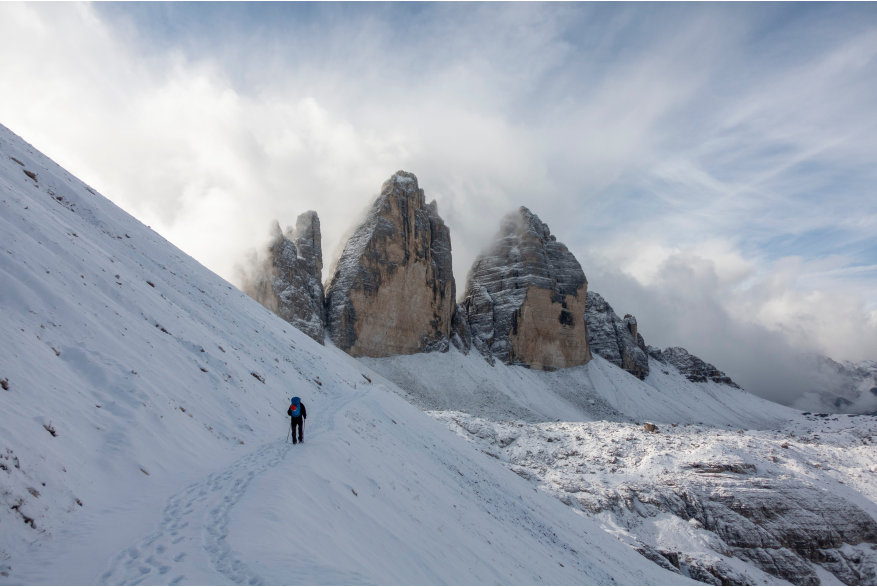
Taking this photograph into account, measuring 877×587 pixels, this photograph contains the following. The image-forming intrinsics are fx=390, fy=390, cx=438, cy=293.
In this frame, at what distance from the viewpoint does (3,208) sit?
46.7 ft

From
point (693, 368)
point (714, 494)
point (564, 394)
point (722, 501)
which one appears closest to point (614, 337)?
point (564, 394)

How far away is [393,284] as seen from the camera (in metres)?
70.2

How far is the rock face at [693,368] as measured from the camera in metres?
107

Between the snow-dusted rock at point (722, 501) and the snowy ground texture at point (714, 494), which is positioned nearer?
the snow-dusted rock at point (722, 501)

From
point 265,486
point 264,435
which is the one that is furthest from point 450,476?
point 265,486

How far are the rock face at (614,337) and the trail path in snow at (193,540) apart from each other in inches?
3781

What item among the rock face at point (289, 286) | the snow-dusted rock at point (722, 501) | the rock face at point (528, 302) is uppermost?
the rock face at point (528, 302)

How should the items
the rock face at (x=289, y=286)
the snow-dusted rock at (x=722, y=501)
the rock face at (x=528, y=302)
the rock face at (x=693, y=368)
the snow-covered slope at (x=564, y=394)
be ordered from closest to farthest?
the snow-dusted rock at (x=722, y=501) → the rock face at (x=289, y=286) → the snow-covered slope at (x=564, y=394) → the rock face at (x=528, y=302) → the rock face at (x=693, y=368)

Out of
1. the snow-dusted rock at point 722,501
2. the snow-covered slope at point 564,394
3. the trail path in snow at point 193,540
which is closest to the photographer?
the trail path in snow at point 193,540

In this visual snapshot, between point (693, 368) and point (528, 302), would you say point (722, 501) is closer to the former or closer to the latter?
point (528, 302)

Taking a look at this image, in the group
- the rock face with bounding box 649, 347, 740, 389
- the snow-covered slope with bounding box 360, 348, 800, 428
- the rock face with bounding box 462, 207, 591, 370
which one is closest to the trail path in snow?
the snow-covered slope with bounding box 360, 348, 800, 428

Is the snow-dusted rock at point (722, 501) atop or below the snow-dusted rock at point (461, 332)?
below

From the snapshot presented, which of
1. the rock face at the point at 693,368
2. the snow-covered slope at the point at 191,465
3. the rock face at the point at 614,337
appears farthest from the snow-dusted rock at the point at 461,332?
the rock face at the point at 693,368

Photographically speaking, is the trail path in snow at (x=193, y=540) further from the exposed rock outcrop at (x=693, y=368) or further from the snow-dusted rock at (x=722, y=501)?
the exposed rock outcrop at (x=693, y=368)
